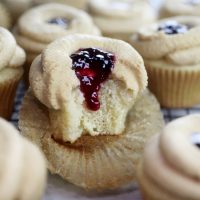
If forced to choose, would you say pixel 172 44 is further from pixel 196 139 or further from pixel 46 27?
pixel 196 139

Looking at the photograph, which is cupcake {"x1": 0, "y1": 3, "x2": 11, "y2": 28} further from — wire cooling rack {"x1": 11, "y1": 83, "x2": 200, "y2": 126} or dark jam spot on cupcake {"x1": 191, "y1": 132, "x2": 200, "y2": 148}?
dark jam spot on cupcake {"x1": 191, "y1": 132, "x2": 200, "y2": 148}

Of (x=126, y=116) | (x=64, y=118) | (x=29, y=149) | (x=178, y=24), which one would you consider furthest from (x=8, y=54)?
(x=178, y=24)

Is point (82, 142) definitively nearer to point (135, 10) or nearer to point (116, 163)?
point (116, 163)

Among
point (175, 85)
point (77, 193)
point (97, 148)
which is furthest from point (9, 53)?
point (175, 85)

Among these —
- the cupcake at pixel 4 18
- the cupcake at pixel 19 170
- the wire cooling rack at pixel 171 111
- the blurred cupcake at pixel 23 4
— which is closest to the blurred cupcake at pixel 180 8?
the blurred cupcake at pixel 23 4

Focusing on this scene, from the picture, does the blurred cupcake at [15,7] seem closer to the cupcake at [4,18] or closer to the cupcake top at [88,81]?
the cupcake at [4,18]

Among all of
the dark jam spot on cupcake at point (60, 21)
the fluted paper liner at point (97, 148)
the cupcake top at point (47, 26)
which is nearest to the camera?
the fluted paper liner at point (97, 148)

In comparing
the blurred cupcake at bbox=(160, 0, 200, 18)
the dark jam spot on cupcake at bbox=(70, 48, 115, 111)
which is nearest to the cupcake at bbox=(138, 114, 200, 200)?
the dark jam spot on cupcake at bbox=(70, 48, 115, 111)
